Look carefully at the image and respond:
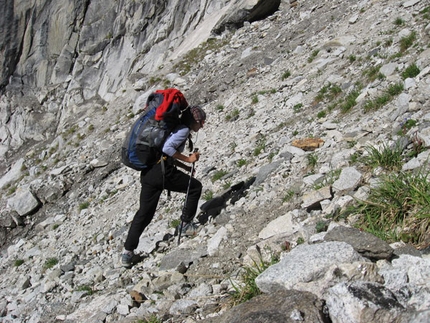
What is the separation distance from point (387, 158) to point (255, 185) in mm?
2283

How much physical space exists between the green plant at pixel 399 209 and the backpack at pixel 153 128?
2598 mm

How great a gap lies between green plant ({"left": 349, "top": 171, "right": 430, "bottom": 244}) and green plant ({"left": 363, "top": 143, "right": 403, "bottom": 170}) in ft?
1.70

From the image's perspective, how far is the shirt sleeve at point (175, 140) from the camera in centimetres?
606

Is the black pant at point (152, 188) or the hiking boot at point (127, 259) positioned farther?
the hiking boot at point (127, 259)

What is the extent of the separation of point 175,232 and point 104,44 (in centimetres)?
2312

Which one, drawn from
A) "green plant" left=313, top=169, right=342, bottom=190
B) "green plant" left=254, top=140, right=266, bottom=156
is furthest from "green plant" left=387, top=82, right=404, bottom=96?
"green plant" left=313, top=169, right=342, bottom=190

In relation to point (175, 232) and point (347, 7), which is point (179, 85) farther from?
point (175, 232)

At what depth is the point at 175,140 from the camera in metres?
6.07

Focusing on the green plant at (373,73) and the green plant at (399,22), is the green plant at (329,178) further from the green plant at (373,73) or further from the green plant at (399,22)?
the green plant at (399,22)

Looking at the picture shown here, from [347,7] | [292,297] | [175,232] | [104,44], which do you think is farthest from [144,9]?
[292,297]

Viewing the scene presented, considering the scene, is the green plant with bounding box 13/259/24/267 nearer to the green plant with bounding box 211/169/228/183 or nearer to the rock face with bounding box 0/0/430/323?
the rock face with bounding box 0/0/430/323

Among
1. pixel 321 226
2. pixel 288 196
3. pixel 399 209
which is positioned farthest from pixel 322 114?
A: pixel 399 209

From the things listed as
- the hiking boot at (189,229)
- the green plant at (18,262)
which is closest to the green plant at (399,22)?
the hiking boot at (189,229)

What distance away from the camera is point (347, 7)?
1579 cm
